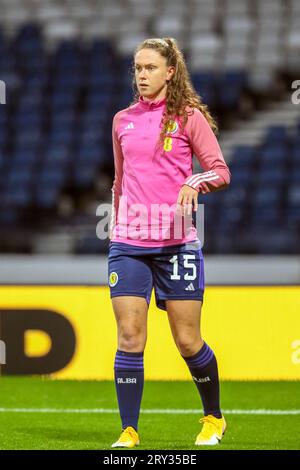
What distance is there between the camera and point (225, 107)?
1567cm

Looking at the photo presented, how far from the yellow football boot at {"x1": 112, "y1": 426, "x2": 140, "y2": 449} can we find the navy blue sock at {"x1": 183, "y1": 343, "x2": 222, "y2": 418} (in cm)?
40

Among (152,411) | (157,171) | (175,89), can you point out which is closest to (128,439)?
(157,171)

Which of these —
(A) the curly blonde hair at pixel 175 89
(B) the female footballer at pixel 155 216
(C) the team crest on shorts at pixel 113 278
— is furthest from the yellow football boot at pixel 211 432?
(A) the curly blonde hair at pixel 175 89

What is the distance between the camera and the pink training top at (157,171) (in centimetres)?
511

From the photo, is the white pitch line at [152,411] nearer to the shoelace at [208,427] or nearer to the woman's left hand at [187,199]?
the shoelace at [208,427]

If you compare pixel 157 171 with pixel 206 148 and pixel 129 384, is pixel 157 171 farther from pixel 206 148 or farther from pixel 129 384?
pixel 129 384

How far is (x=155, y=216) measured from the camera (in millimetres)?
5137

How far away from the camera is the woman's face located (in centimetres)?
511

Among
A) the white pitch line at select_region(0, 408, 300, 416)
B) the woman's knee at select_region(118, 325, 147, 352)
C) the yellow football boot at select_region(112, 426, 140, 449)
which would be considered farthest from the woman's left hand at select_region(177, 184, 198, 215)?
the white pitch line at select_region(0, 408, 300, 416)

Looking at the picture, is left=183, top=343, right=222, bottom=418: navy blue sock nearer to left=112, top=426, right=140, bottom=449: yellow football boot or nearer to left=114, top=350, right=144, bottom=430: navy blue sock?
left=114, top=350, right=144, bottom=430: navy blue sock

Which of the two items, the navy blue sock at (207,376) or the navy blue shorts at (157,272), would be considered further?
the navy blue sock at (207,376)

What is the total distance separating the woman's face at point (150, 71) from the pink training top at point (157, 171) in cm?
9

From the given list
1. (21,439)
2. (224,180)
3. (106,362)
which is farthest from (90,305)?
(224,180)

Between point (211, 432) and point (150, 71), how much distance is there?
163 cm
